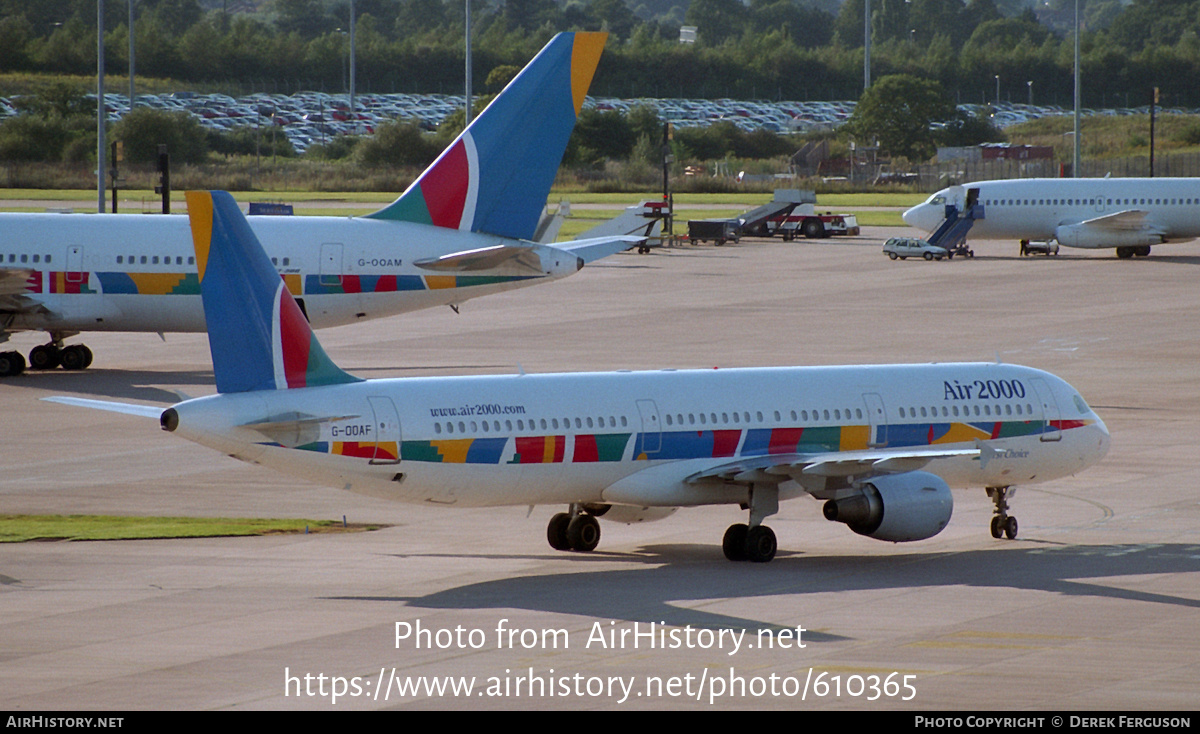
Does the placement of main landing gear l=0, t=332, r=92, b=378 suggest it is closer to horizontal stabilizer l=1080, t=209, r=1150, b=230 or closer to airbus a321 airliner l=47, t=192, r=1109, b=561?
airbus a321 airliner l=47, t=192, r=1109, b=561

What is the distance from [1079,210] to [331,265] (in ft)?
219

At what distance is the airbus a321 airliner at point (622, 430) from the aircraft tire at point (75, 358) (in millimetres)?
32701

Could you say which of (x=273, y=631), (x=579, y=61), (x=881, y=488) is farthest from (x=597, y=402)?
(x=579, y=61)

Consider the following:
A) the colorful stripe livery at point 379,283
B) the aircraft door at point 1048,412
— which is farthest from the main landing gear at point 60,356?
the aircraft door at point 1048,412

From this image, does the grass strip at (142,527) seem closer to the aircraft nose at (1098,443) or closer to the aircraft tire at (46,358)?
the aircraft nose at (1098,443)

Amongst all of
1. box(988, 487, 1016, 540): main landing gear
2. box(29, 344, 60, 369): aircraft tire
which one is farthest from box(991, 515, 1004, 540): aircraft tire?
box(29, 344, 60, 369): aircraft tire

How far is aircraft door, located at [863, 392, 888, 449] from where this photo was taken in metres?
34.6

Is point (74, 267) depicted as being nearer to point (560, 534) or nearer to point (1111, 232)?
point (560, 534)

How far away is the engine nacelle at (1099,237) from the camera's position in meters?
110

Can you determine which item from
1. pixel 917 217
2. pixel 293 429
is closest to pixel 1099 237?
pixel 917 217

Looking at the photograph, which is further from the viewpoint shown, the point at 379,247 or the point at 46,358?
the point at 46,358

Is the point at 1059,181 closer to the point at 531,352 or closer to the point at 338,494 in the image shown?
the point at 531,352

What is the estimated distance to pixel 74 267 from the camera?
59188 mm

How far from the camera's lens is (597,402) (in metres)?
32.2
